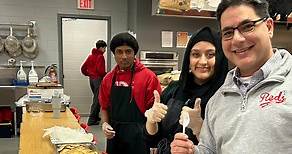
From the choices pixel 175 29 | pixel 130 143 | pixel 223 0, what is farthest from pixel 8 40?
pixel 223 0

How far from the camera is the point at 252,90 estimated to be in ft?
3.38

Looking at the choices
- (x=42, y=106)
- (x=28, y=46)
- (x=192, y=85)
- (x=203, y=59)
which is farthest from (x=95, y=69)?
(x=203, y=59)

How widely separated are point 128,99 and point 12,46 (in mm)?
4387

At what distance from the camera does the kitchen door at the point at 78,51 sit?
7.19 meters

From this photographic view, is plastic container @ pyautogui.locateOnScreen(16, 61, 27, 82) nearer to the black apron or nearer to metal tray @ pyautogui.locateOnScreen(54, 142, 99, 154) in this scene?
the black apron

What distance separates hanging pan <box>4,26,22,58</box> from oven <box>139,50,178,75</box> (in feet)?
8.06

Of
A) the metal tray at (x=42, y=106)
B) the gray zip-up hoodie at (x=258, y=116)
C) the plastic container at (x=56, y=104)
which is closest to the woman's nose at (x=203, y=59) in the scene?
the gray zip-up hoodie at (x=258, y=116)

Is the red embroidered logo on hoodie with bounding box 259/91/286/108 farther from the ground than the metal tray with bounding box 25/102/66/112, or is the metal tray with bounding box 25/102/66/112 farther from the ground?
the red embroidered logo on hoodie with bounding box 259/91/286/108

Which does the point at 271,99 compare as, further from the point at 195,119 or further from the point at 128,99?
the point at 128,99

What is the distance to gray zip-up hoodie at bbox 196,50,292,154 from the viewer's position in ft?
3.03

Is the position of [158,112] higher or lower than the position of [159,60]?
lower

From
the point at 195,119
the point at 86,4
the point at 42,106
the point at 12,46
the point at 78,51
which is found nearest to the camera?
the point at 195,119

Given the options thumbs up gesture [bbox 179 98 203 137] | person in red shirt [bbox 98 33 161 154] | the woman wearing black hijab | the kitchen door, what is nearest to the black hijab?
the woman wearing black hijab

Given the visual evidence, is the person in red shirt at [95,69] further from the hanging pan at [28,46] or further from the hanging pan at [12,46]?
the hanging pan at [12,46]
